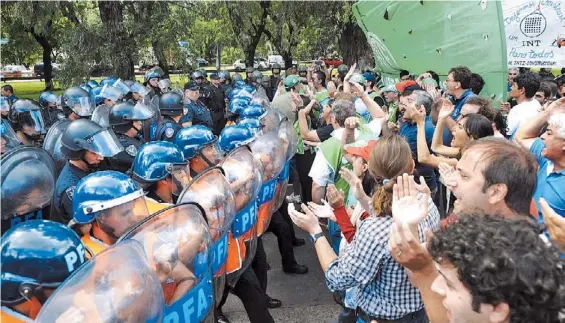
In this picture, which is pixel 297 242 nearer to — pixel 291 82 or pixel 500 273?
pixel 291 82

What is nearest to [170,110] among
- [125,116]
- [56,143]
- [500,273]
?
[125,116]

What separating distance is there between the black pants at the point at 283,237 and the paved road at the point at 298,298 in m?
0.15

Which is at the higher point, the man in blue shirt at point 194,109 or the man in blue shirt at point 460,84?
the man in blue shirt at point 460,84

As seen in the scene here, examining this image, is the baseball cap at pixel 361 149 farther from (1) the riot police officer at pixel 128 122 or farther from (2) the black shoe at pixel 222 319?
(1) the riot police officer at pixel 128 122

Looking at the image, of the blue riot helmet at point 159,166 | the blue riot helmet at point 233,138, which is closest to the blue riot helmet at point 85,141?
the blue riot helmet at point 159,166

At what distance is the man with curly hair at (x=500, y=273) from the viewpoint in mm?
1310

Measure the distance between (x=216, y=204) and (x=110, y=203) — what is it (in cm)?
55

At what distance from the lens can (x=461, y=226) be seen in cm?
152

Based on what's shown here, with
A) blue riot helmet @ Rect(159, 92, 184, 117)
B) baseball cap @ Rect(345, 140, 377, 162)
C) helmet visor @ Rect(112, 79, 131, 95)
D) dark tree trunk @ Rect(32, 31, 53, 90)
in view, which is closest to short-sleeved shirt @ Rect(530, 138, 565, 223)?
baseball cap @ Rect(345, 140, 377, 162)

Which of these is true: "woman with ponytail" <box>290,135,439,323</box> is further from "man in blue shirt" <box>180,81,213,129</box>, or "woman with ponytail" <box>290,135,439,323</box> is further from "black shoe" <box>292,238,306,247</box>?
"man in blue shirt" <box>180,81,213,129</box>

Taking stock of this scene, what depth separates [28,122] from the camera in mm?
6168

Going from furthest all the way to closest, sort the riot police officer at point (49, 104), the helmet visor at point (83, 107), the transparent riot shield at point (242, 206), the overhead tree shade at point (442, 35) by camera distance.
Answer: the riot police officer at point (49, 104) → the helmet visor at point (83, 107) → the overhead tree shade at point (442, 35) → the transparent riot shield at point (242, 206)

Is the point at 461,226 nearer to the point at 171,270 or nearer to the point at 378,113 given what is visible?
the point at 171,270

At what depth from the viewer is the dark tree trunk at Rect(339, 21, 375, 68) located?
670 inches
